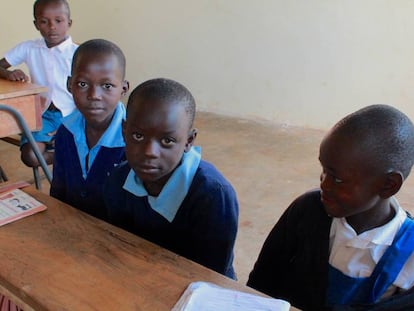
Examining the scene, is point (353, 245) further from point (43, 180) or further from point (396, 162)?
point (43, 180)

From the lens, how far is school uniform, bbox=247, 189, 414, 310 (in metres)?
1.03

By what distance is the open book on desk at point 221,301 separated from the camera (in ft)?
2.74

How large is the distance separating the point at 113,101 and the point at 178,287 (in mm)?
855

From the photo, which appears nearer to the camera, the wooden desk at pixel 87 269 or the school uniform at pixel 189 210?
the wooden desk at pixel 87 269

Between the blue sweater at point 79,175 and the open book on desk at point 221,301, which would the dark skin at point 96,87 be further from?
the open book on desk at point 221,301

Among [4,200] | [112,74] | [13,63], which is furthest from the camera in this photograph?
[13,63]

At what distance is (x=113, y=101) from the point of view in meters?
1.59

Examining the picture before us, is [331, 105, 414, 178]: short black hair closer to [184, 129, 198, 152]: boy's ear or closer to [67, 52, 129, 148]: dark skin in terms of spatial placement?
[184, 129, 198, 152]: boy's ear

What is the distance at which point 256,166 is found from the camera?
355 cm

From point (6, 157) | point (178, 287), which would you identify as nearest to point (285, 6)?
point (6, 157)

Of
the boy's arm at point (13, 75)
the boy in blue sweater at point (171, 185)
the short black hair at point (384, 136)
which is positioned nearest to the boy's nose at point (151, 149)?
the boy in blue sweater at point (171, 185)

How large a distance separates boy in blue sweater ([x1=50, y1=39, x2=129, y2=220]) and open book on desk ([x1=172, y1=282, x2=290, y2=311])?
73 cm

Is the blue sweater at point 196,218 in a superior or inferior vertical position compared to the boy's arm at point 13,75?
inferior

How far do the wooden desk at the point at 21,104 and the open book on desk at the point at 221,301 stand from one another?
1.70 m
